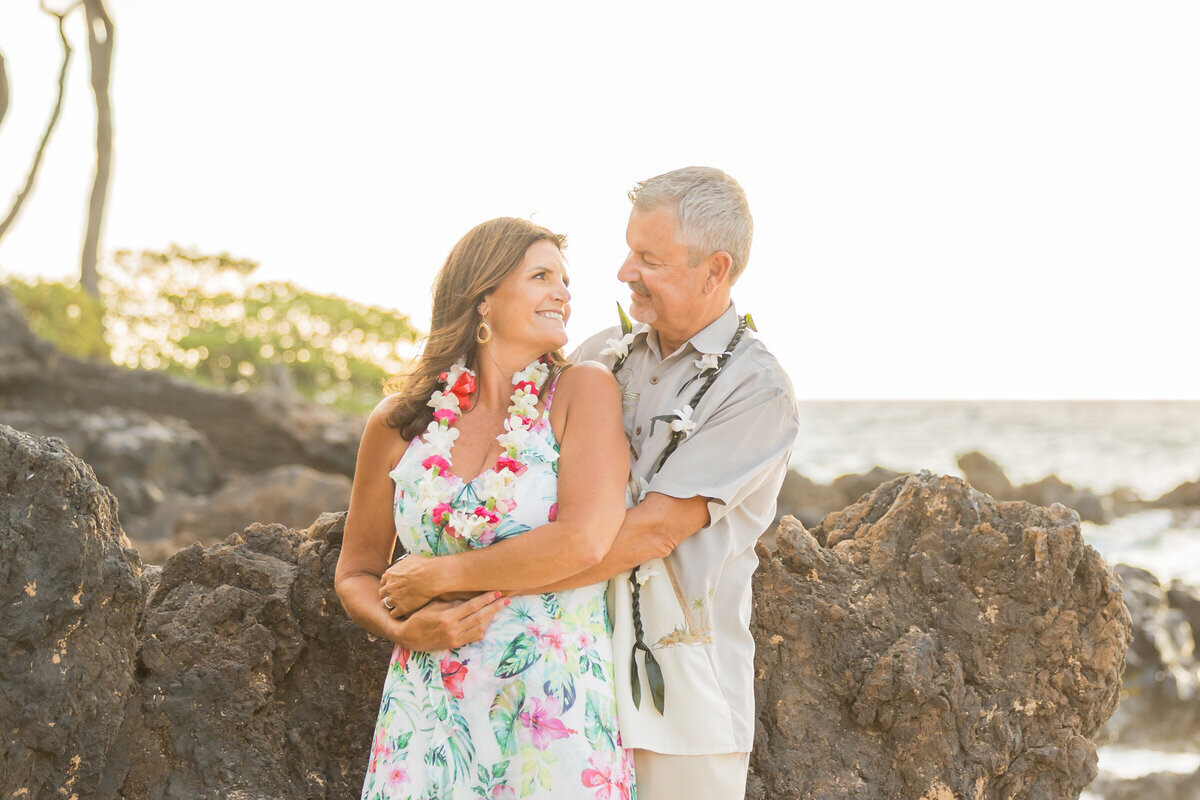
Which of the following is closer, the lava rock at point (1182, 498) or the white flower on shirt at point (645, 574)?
the white flower on shirt at point (645, 574)

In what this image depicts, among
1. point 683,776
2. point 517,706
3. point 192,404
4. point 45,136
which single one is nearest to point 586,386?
point 517,706

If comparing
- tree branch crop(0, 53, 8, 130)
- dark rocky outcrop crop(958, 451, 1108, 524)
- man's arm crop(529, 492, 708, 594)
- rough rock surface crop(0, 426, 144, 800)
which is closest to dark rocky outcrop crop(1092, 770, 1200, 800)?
man's arm crop(529, 492, 708, 594)

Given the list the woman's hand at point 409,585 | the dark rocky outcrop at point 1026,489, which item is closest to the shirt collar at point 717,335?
the woman's hand at point 409,585

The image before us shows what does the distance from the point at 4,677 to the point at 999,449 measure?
56.3 metres

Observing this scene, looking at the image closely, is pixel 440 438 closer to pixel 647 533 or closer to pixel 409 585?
pixel 409 585

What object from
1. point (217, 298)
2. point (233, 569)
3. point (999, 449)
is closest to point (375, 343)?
point (217, 298)

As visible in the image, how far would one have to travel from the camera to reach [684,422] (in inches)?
122

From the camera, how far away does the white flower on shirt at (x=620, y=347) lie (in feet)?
11.7

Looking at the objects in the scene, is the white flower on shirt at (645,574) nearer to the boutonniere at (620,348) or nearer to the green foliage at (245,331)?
the boutonniere at (620,348)

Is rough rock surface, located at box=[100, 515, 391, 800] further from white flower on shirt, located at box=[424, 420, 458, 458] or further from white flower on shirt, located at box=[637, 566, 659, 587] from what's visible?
white flower on shirt, located at box=[637, 566, 659, 587]

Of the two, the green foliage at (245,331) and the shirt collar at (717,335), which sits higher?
the green foliage at (245,331)

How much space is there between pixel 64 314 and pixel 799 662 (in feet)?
58.1

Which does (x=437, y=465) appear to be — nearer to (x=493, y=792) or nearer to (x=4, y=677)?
(x=493, y=792)

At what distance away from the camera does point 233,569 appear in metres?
3.44
